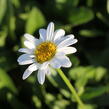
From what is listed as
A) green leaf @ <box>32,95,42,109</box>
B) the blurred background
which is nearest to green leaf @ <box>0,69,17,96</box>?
the blurred background

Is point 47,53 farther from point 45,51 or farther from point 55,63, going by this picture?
point 55,63

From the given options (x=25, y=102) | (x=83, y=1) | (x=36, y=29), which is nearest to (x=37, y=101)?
(x=25, y=102)

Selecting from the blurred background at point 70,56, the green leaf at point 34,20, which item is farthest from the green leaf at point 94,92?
the green leaf at point 34,20

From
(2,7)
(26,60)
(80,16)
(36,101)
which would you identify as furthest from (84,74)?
(2,7)

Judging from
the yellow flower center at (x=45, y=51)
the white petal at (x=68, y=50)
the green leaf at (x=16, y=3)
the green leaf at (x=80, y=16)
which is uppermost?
the green leaf at (x=16, y=3)

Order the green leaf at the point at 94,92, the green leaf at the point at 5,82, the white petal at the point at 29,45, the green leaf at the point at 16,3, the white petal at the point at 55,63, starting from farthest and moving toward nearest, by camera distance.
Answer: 1. the green leaf at the point at 16,3
2. the green leaf at the point at 5,82
3. the green leaf at the point at 94,92
4. the white petal at the point at 29,45
5. the white petal at the point at 55,63

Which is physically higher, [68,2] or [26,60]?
[68,2]

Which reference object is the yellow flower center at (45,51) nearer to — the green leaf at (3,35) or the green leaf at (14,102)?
the green leaf at (14,102)
